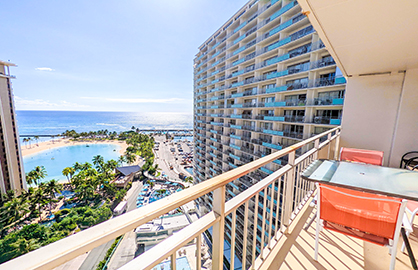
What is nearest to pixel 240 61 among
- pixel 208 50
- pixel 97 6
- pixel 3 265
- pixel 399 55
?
pixel 208 50

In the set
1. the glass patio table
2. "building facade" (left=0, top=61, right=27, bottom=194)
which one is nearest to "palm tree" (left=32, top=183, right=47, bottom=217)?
"building facade" (left=0, top=61, right=27, bottom=194)

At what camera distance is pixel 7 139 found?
1686 cm

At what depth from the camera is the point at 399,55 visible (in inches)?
101

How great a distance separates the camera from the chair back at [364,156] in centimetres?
271

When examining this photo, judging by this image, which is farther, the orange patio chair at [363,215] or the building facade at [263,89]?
the building facade at [263,89]

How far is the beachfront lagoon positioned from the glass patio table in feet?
123

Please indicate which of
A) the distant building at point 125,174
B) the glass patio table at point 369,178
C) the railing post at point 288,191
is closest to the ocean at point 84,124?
the distant building at point 125,174

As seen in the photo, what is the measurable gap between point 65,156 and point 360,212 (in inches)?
2210

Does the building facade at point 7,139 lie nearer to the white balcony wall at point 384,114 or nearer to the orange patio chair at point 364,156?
the orange patio chair at point 364,156

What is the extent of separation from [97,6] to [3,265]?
746 inches

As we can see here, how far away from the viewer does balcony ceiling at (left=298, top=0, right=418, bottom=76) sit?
148cm

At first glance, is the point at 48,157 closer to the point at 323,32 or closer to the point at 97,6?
the point at 97,6

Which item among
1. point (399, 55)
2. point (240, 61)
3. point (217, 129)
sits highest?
point (240, 61)

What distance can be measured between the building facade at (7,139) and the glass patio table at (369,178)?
26388 mm
